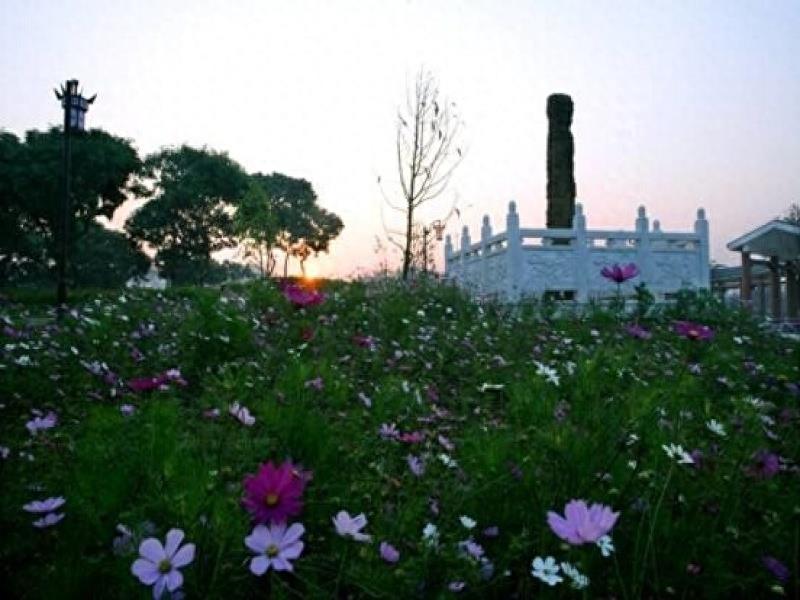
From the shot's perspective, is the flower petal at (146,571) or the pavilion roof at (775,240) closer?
the flower petal at (146,571)

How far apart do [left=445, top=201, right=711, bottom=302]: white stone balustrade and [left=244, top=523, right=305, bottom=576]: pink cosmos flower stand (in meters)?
13.5

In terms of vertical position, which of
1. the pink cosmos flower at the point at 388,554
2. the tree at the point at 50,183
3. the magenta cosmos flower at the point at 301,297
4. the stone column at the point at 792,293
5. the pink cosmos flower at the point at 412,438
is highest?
the tree at the point at 50,183

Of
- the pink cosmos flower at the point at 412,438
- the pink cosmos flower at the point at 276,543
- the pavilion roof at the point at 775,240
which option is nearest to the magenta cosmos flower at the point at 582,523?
the pink cosmos flower at the point at 276,543

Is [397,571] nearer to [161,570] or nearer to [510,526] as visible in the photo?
[161,570]

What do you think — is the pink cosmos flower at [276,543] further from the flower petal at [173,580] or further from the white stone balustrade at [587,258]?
the white stone balustrade at [587,258]

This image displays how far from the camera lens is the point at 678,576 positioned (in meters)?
1.68

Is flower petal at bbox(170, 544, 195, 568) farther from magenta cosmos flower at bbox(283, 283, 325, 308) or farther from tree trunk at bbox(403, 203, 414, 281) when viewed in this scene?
tree trunk at bbox(403, 203, 414, 281)

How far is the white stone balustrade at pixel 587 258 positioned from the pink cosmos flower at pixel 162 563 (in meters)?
13.6

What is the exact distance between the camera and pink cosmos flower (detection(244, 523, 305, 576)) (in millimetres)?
1105

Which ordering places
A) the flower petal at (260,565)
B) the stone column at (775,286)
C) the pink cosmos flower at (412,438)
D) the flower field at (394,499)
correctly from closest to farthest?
the flower petal at (260,565) → the flower field at (394,499) → the pink cosmos flower at (412,438) → the stone column at (775,286)

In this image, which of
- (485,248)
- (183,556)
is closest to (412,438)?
(183,556)

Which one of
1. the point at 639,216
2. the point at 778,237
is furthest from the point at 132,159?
the point at 778,237

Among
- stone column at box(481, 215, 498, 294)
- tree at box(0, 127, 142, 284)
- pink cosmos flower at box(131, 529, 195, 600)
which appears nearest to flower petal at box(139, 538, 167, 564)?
pink cosmos flower at box(131, 529, 195, 600)

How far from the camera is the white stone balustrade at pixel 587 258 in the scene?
1512 centimetres
